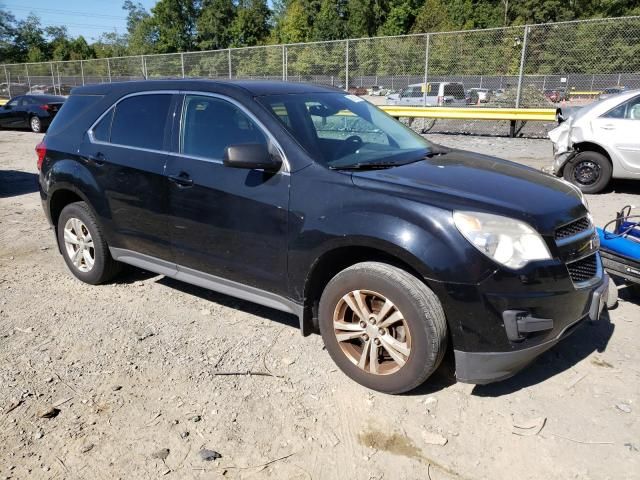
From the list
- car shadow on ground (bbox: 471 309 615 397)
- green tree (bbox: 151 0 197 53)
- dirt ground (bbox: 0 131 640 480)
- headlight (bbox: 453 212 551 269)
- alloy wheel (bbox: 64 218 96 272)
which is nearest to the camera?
dirt ground (bbox: 0 131 640 480)

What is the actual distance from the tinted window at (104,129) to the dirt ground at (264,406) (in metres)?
1.46

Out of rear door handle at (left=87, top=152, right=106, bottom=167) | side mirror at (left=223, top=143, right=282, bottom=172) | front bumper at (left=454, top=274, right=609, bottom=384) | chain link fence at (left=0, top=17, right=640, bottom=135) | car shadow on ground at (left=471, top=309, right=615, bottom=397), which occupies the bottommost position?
car shadow on ground at (left=471, top=309, right=615, bottom=397)

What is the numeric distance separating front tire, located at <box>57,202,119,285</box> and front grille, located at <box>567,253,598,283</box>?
371 centimetres

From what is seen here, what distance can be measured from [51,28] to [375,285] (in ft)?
381

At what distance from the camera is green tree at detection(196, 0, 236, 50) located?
85375mm

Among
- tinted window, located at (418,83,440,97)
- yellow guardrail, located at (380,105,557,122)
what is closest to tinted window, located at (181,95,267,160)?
yellow guardrail, located at (380,105,557,122)

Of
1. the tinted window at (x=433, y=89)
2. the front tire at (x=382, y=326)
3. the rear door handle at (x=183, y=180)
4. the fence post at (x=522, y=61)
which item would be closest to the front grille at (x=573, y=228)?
the front tire at (x=382, y=326)

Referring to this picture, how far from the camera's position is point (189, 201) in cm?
375

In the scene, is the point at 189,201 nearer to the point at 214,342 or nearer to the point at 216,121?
the point at 216,121

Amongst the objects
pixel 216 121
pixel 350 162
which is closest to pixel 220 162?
pixel 216 121

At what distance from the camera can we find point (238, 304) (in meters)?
4.43

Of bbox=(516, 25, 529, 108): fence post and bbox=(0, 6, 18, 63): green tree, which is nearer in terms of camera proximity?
bbox=(516, 25, 529, 108): fence post

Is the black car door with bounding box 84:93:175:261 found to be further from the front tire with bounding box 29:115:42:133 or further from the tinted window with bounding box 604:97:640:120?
the front tire with bounding box 29:115:42:133

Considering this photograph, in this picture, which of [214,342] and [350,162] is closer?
[350,162]
